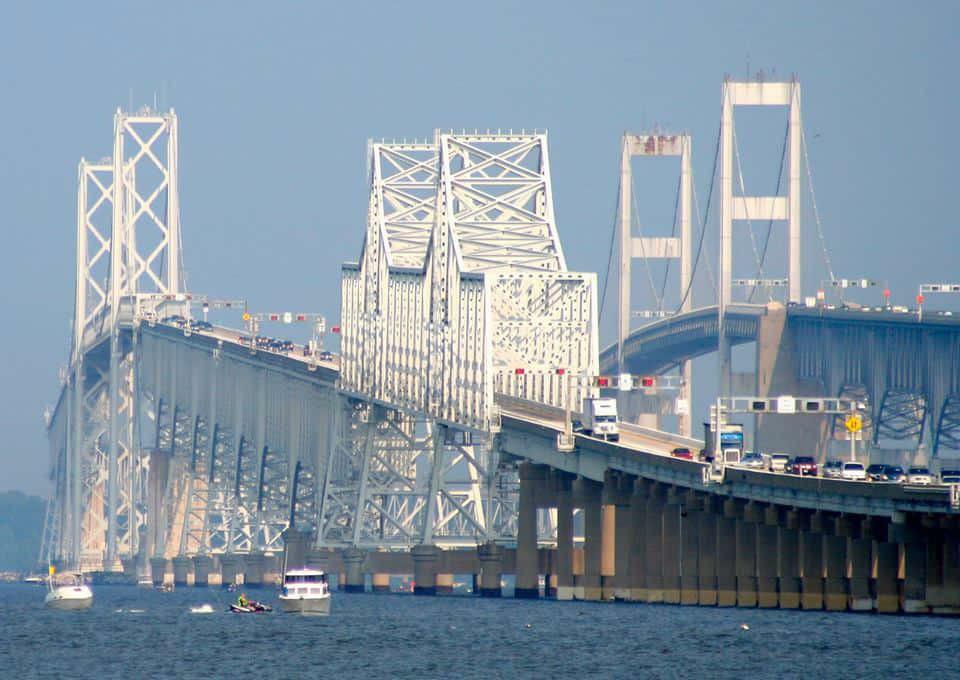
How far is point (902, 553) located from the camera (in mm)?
114250

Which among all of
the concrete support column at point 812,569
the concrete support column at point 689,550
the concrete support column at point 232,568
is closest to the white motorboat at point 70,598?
the concrete support column at point 689,550

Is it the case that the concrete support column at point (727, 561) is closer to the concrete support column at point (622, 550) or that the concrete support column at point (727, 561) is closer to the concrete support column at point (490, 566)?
the concrete support column at point (622, 550)

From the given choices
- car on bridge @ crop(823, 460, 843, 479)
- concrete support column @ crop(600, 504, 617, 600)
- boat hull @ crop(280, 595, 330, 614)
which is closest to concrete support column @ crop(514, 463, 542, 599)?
concrete support column @ crop(600, 504, 617, 600)

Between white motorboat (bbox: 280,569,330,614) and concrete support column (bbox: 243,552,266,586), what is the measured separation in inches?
2261

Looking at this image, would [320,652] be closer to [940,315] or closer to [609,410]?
[609,410]

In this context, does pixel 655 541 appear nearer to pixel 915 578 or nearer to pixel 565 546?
pixel 565 546

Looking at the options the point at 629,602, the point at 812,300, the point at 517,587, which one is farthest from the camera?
the point at 812,300

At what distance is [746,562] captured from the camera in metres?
126

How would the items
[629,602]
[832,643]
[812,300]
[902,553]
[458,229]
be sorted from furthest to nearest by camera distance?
[812,300] → [458,229] → [629,602] → [902,553] → [832,643]

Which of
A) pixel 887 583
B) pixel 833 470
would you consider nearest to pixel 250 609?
pixel 833 470

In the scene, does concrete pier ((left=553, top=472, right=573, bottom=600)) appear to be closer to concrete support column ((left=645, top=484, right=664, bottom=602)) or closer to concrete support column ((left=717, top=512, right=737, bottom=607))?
concrete support column ((left=645, top=484, right=664, bottom=602))

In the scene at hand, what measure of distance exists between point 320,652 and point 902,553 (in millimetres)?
23430

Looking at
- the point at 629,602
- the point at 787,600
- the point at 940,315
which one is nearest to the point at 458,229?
the point at 940,315

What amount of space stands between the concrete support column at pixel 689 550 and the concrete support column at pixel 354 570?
38347mm
